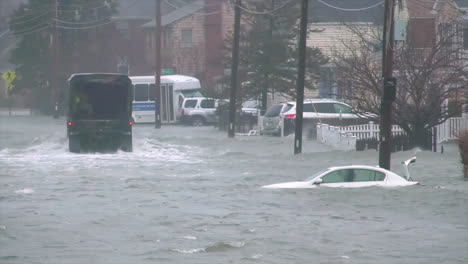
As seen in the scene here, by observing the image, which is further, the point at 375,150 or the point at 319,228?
the point at 375,150

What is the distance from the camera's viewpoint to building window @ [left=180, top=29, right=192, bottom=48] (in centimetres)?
6794

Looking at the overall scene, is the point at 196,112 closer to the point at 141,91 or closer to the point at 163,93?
the point at 163,93

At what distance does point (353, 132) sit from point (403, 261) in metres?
20.7

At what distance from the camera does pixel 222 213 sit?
2016 cm

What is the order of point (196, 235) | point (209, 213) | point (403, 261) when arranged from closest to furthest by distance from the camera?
point (403, 261) → point (196, 235) → point (209, 213)

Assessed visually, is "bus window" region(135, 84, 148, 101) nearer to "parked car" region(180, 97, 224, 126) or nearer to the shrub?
"parked car" region(180, 97, 224, 126)

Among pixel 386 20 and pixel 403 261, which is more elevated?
pixel 386 20

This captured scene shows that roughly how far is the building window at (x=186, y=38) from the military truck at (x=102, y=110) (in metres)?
32.6

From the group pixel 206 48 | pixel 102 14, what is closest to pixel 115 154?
pixel 206 48

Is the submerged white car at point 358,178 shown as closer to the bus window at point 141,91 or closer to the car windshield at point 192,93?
the bus window at point 141,91

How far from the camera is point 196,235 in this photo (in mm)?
17219

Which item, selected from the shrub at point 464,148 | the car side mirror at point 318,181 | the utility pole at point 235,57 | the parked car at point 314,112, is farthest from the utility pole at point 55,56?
the car side mirror at point 318,181

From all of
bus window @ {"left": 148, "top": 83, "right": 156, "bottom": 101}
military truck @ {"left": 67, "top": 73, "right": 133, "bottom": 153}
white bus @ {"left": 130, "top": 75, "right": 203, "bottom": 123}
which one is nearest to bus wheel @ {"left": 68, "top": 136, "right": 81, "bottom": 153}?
military truck @ {"left": 67, "top": 73, "right": 133, "bottom": 153}

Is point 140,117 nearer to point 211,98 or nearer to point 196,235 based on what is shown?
point 211,98
